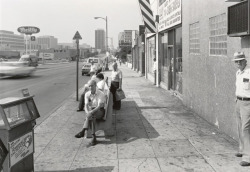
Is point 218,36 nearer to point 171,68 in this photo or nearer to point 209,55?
point 209,55

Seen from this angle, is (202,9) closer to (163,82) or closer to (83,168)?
(83,168)

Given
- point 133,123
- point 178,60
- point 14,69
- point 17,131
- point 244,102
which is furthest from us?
point 14,69

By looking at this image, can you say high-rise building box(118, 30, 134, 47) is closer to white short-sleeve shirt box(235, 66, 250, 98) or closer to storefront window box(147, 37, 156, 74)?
storefront window box(147, 37, 156, 74)

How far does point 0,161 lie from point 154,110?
7566mm

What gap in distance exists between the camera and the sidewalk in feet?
18.5

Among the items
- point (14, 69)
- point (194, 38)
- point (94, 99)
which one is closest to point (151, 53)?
point (14, 69)

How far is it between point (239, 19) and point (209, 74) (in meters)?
2.55

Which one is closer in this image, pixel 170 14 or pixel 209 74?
pixel 209 74

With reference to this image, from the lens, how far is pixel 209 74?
344 inches

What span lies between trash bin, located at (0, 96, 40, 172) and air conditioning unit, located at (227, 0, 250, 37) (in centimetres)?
399

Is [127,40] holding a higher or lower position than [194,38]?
higher

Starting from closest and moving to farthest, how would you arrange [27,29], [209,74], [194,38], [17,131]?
[17,131]
[209,74]
[194,38]
[27,29]

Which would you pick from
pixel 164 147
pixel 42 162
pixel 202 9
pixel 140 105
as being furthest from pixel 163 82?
pixel 42 162

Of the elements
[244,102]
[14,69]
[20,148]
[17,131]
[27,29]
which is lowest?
[20,148]
